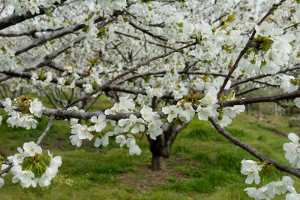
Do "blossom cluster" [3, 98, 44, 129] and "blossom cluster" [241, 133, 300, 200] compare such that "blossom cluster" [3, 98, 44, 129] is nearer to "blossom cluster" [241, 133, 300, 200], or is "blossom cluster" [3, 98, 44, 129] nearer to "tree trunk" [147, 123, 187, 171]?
"blossom cluster" [241, 133, 300, 200]

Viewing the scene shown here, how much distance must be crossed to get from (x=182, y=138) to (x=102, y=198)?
511cm

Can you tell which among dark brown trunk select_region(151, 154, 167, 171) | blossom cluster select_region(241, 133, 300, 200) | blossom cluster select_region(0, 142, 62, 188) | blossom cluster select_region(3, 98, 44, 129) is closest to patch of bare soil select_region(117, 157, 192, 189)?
dark brown trunk select_region(151, 154, 167, 171)

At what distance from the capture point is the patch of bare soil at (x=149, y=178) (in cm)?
568

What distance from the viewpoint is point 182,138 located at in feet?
30.8

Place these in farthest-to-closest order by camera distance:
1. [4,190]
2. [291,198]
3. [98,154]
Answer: [98,154]
[4,190]
[291,198]

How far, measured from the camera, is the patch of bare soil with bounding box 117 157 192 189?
18.6 ft

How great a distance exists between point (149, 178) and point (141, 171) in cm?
52

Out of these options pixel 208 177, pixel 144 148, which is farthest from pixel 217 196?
pixel 144 148

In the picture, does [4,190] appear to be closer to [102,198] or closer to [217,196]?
[102,198]

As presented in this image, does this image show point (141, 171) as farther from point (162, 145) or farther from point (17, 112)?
point (17, 112)

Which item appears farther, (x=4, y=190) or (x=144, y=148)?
(x=144, y=148)

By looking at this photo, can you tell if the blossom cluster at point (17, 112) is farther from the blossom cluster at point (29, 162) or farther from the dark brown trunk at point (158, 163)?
the dark brown trunk at point (158, 163)

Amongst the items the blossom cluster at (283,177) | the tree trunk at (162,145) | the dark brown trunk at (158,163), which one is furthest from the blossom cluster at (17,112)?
the dark brown trunk at (158,163)

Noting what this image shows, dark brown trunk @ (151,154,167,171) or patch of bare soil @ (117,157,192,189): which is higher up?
dark brown trunk @ (151,154,167,171)
